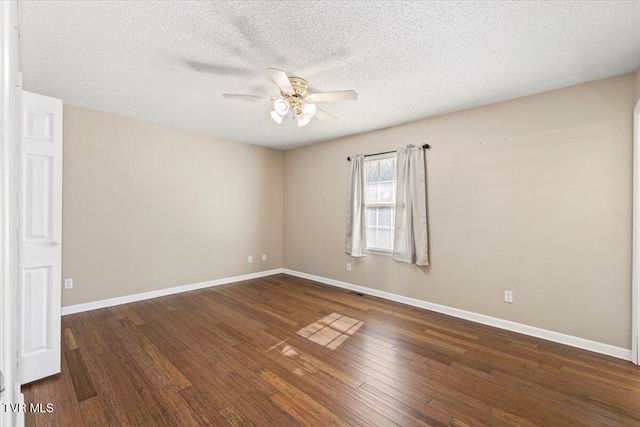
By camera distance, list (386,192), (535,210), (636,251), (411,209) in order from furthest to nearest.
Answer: (386,192), (411,209), (535,210), (636,251)

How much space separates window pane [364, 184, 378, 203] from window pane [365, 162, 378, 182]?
0.32 feet

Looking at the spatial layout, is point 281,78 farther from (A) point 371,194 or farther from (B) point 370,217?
(B) point 370,217

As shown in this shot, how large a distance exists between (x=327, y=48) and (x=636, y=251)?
10.4 ft

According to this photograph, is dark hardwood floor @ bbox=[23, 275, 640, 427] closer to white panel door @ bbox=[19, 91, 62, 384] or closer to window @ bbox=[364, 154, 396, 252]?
white panel door @ bbox=[19, 91, 62, 384]

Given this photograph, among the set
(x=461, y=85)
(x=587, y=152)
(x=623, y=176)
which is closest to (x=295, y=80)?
(x=461, y=85)

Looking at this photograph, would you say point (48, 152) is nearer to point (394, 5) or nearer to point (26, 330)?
point (26, 330)

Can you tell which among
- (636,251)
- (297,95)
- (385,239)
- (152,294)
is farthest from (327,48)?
(152,294)

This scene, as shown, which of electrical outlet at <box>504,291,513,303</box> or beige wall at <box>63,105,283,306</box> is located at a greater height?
beige wall at <box>63,105,283,306</box>

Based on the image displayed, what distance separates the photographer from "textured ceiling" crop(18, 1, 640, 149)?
1816mm

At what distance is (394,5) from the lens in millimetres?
1750

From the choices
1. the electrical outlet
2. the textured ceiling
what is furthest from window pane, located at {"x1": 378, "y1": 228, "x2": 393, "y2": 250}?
the textured ceiling

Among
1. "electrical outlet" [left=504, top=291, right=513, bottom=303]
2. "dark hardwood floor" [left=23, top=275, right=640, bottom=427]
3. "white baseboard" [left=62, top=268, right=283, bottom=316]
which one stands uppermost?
"electrical outlet" [left=504, top=291, right=513, bottom=303]

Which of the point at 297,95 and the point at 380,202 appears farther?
the point at 380,202

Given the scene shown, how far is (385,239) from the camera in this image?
436cm
